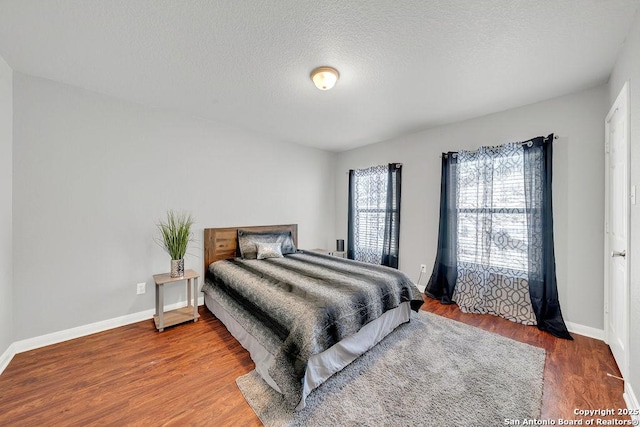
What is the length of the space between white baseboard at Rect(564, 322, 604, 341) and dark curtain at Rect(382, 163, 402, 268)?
→ 1978 millimetres

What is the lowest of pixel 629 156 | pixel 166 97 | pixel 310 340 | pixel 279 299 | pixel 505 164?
pixel 310 340

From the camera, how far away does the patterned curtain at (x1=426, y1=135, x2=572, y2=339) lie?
2572mm

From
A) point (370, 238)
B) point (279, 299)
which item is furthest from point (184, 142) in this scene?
point (370, 238)

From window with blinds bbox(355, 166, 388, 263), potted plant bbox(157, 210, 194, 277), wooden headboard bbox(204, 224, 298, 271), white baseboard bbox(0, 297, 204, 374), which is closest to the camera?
white baseboard bbox(0, 297, 204, 374)

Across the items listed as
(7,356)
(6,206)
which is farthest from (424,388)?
(6,206)

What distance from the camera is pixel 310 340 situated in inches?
61.7

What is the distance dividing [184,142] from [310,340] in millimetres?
2768

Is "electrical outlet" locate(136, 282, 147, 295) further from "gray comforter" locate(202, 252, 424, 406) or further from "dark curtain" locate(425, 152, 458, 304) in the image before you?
"dark curtain" locate(425, 152, 458, 304)

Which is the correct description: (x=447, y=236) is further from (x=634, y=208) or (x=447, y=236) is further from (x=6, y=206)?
(x=6, y=206)

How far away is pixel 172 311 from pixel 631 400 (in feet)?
12.7

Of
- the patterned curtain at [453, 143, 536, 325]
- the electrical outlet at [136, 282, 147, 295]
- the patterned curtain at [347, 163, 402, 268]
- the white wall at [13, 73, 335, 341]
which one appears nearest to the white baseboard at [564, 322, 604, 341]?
the patterned curtain at [453, 143, 536, 325]

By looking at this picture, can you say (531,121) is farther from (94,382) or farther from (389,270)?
(94,382)

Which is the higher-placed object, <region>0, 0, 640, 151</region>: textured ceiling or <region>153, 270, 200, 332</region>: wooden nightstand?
<region>0, 0, 640, 151</region>: textured ceiling

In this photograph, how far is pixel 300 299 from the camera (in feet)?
6.28
